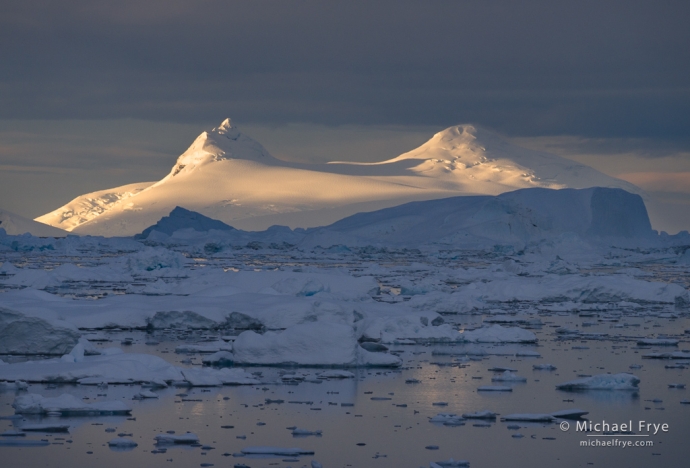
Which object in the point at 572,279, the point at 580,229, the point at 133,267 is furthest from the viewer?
the point at 580,229

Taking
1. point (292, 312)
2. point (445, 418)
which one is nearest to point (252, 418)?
point (445, 418)

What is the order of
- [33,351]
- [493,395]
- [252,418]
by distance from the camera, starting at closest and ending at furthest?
1. [252,418]
2. [493,395]
3. [33,351]

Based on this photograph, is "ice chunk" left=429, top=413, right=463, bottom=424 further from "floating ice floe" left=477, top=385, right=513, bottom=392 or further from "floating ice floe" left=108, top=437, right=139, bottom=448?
"floating ice floe" left=108, top=437, right=139, bottom=448

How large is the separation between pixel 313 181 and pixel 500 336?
3087 inches

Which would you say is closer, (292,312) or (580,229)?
(292,312)

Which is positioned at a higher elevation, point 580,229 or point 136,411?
point 580,229

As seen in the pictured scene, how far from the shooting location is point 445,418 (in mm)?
8891

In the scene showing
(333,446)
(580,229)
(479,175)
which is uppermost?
(479,175)

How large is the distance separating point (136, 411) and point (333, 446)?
201cm

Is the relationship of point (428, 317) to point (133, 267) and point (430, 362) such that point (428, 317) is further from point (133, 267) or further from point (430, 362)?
point (133, 267)

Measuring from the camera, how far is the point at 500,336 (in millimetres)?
14180

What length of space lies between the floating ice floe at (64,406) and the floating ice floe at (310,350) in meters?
2.83

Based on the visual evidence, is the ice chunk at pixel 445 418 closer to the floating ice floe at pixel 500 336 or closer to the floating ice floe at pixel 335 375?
the floating ice floe at pixel 335 375

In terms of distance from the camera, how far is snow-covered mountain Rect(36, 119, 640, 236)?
278ft
